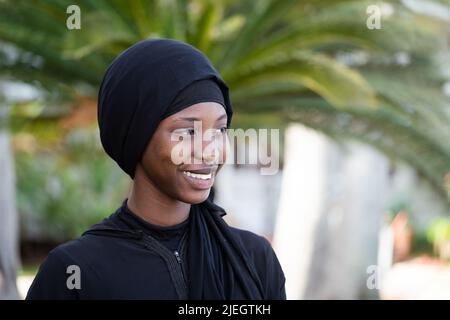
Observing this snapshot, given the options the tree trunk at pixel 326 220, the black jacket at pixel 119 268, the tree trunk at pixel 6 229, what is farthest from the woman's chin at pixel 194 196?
the tree trunk at pixel 326 220

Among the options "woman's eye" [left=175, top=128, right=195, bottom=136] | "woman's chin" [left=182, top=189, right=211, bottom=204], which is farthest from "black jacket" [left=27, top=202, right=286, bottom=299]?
"woman's eye" [left=175, top=128, right=195, bottom=136]

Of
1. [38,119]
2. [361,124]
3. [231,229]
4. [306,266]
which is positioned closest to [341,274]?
[306,266]

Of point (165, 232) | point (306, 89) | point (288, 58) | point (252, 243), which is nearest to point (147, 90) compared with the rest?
point (165, 232)

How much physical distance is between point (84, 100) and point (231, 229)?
4760 mm

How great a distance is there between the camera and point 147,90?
199 centimetres

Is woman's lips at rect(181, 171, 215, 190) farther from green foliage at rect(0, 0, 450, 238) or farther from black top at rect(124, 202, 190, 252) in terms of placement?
green foliage at rect(0, 0, 450, 238)

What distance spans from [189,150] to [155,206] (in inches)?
7.3

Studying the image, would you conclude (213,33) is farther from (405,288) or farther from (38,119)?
(405,288)

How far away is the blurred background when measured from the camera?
5.39 metres

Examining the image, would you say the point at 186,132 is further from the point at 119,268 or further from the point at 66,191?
the point at 66,191

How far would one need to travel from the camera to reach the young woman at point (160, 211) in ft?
6.38

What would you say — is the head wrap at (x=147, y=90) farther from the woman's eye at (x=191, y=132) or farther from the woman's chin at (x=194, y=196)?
the woman's chin at (x=194, y=196)

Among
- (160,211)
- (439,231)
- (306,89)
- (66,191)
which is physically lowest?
(439,231)
